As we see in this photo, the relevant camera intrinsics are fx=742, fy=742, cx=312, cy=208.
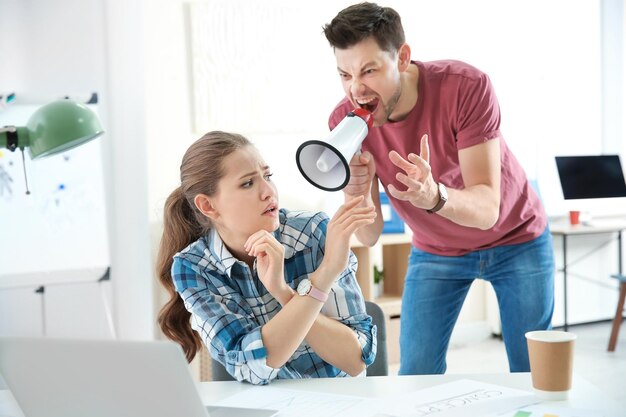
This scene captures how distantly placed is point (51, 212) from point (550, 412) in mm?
2881

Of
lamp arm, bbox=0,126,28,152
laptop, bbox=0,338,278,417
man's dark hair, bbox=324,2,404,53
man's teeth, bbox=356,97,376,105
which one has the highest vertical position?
man's dark hair, bbox=324,2,404,53

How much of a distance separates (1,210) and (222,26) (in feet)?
4.84

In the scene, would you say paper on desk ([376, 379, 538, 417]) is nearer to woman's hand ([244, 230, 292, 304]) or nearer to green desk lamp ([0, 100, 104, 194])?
woman's hand ([244, 230, 292, 304])

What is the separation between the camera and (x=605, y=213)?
203 inches

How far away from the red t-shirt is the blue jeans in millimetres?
35

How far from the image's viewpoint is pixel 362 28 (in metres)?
1.75

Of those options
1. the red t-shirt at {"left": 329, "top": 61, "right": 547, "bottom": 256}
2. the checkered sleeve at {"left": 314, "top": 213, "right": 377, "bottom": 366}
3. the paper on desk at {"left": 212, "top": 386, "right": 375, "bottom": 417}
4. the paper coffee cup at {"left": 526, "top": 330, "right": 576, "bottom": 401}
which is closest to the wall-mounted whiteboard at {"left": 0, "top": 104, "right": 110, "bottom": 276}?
the red t-shirt at {"left": 329, "top": 61, "right": 547, "bottom": 256}

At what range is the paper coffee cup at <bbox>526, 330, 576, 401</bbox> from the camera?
3.54 ft

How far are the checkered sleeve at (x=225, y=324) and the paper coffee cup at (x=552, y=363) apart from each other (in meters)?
0.46

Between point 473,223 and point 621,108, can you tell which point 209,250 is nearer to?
point 473,223

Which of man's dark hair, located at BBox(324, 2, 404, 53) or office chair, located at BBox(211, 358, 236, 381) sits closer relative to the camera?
office chair, located at BBox(211, 358, 236, 381)

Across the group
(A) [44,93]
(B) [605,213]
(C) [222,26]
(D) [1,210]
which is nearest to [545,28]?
(B) [605,213]

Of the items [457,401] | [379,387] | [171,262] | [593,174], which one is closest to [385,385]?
[379,387]

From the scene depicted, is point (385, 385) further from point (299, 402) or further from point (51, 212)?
point (51, 212)
